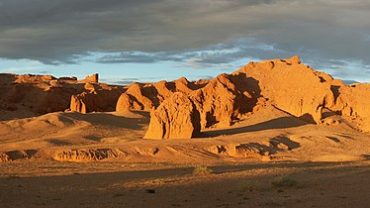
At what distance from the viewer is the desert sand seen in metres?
14.1

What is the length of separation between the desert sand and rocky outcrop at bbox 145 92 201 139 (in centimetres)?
5

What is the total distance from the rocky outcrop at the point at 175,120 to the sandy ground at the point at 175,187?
7465 millimetres

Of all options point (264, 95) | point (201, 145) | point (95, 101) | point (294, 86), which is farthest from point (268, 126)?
point (95, 101)

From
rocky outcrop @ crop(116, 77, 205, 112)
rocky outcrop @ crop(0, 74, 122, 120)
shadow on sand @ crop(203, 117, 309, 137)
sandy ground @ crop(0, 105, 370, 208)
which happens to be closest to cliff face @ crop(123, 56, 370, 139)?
sandy ground @ crop(0, 105, 370, 208)

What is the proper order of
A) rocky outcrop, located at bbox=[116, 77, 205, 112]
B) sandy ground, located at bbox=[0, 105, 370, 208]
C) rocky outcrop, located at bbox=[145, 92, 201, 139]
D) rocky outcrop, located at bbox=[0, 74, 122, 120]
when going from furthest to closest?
rocky outcrop, located at bbox=[0, 74, 122, 120]
rocky outcrop, located at bbox=[116, 77, 205, 112]
rocky outcrop, located at bbox=[145, 92, 201, 139]
sandy ground, located at bbox=[0, 105, 370, 208]

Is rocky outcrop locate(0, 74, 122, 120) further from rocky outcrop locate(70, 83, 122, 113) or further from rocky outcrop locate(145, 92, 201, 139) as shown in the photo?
rocky outcrop locate(145, 92, 201, 139)

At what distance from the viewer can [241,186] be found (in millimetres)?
14938

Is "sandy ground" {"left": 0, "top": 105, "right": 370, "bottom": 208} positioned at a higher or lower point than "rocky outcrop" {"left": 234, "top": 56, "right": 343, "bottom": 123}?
lower

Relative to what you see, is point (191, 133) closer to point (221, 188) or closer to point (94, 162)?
point (94, 162)

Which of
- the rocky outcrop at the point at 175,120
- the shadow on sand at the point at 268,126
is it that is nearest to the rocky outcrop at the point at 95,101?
the shadow on sand at the point at 268,126

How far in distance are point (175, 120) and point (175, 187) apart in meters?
13.3

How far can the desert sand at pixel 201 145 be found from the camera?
14.1 m

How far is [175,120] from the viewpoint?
28641 millimetres

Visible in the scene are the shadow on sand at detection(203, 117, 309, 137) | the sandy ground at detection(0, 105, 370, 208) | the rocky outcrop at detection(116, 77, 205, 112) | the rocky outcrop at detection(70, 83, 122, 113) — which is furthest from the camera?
the rocky outcrop at detection(70, 83, 122, 113)
